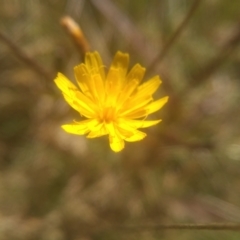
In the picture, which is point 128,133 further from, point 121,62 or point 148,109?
point 121,62

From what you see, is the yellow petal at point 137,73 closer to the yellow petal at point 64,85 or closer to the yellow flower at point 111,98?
the yellow flower at point 111,98

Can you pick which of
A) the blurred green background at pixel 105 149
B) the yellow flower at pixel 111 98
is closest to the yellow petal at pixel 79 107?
the yellow flower at pixel 111 98

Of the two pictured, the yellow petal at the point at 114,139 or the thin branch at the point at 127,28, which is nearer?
the yellow petal at the point at 114,139

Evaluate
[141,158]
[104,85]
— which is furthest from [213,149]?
[104,85]

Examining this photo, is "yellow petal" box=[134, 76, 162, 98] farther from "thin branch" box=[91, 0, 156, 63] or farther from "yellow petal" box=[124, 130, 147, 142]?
"thin branch" box=[91, 0, 156, 63]

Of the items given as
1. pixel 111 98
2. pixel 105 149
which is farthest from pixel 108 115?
pixel 105 149

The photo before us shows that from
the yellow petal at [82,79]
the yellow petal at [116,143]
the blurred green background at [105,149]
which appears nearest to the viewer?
the yellow petal at [116,143]

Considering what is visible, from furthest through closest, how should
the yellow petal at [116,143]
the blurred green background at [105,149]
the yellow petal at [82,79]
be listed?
the blurred green background at [105,149] < the yellow petal at [82,79] < the yellow petal at [116,143]
